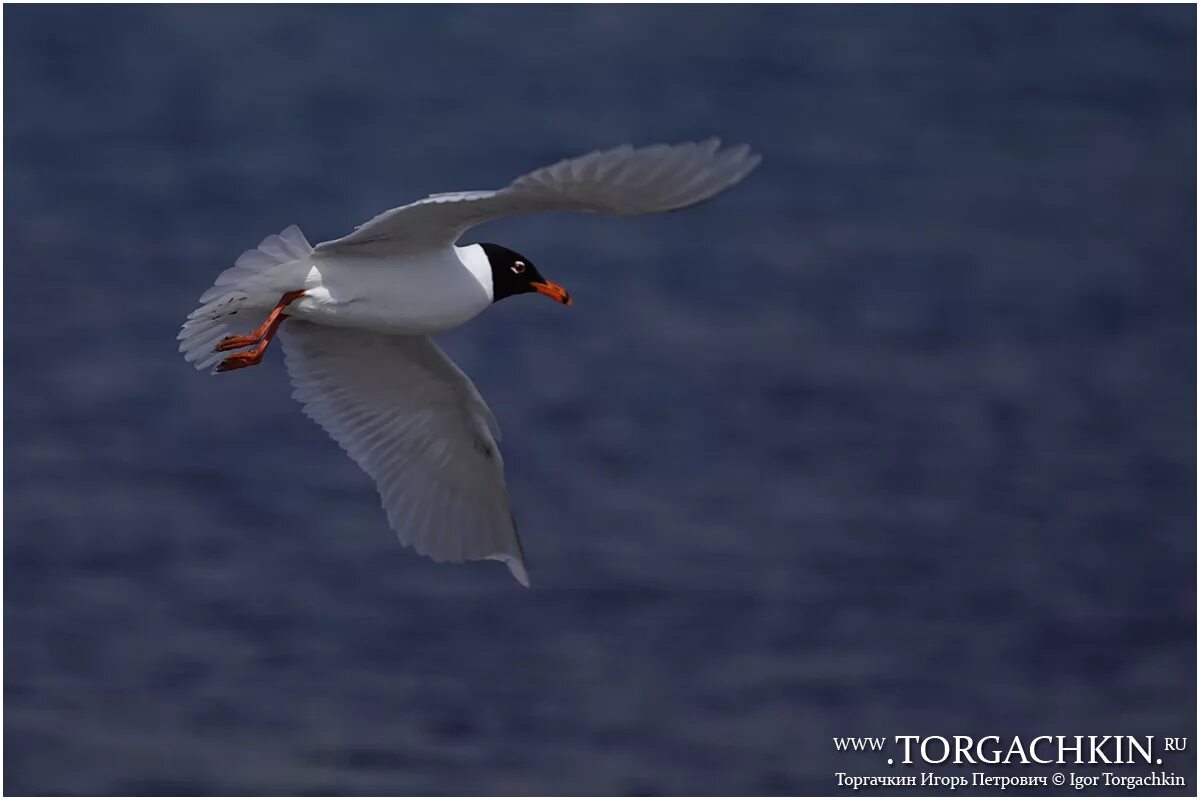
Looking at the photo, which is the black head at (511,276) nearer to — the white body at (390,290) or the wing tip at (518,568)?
the white body at (390,290)

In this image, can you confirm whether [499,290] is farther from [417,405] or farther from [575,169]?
[575,169]

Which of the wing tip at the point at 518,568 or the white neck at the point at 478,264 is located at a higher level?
the white neck at the point at 478,264

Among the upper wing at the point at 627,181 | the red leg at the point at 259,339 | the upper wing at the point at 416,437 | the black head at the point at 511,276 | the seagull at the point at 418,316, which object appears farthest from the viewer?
the upper wing at the point at 416,437

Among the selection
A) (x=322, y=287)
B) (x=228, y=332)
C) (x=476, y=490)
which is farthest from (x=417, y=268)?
(x=476, y=490)

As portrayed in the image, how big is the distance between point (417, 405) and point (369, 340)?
1.09 feet

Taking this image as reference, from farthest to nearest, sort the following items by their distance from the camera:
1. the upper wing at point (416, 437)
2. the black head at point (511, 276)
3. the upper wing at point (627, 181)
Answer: the upper wing at point (416, 437)
the black head at point (511, 276)
the upper wing at point (627, 181)

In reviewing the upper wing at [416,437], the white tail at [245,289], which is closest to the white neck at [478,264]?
the white tail at [245,289]

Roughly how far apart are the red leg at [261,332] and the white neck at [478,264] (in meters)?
0.53

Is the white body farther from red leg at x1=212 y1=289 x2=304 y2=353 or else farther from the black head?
the black head

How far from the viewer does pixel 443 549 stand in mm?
8117

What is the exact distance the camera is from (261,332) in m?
7.11

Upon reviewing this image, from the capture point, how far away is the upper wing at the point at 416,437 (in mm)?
7910

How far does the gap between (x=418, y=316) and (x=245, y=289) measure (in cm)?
56

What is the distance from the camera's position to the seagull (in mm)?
6000
